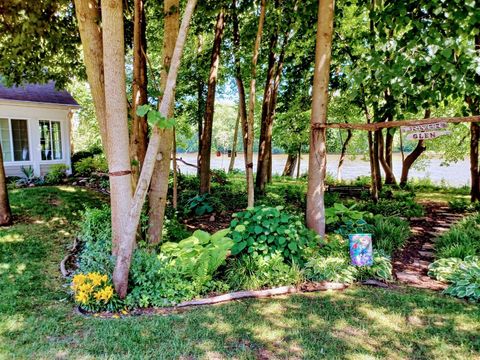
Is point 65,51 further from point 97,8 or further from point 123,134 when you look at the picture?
point 123,134

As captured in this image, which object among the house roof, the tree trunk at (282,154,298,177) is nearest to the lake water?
the tree trunk at (282,154,298,177)

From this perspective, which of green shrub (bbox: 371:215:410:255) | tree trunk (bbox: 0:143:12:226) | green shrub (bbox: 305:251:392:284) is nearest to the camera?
green shrub (bbox: 305:251:392:284)

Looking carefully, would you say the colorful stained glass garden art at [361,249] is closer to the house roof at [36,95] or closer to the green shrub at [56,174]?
the green shrub at [56,174]

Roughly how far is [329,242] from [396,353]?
2.34 m

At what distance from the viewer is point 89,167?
40.3 feet

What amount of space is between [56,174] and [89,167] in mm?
1324

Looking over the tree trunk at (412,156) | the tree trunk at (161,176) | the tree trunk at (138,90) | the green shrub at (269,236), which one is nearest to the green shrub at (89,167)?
the tree trunk at (138,90)

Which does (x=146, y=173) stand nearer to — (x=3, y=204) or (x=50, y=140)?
(x=3, y=204)

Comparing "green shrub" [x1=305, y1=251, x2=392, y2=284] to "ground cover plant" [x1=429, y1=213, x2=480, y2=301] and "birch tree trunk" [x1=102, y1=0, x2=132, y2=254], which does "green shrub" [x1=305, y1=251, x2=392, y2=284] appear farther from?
"birch tree trunk" [x1=102, y1=0, x2=132, y2=254]

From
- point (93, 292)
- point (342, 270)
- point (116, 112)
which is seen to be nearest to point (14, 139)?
point (116, 112)

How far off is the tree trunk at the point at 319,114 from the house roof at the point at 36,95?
9.30m

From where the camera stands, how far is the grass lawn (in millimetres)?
2777

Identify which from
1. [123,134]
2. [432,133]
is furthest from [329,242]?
[123,134]

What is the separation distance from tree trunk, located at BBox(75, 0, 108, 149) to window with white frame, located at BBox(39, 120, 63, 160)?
9.65 meters
